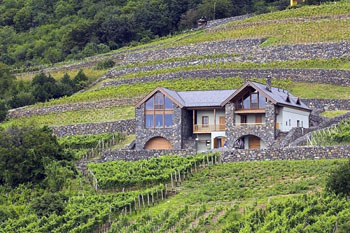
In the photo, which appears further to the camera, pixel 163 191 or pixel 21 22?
pixel 21 22

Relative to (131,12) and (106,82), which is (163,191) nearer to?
(106,82)

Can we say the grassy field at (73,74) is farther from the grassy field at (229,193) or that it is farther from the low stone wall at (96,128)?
the grassy field at (229,193)

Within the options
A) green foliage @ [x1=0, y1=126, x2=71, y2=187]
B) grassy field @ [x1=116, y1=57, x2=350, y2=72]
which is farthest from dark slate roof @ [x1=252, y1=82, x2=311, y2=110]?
grassy field @ [x1=116, y1=57, x2=350, y2=72]

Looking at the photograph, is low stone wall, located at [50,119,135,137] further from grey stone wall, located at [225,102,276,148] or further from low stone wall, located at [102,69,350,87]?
low stone wall, located at [102,69,350,87]

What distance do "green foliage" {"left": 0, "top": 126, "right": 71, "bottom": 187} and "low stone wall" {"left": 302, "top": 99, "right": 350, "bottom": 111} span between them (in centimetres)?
2222

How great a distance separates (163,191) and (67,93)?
145ft

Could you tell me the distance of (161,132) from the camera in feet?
257

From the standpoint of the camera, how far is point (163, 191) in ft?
210

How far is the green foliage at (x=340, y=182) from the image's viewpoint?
5541 centimetres

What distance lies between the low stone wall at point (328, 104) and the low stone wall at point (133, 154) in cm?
1722

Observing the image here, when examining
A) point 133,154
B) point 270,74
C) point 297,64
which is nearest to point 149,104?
point 133,154

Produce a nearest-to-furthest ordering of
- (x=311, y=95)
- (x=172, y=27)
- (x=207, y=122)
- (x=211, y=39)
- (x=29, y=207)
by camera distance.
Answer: (x=29, y=207), (x=207, y=122), (x=311, y=95), (x=211, y=39), (x=172, y=27)

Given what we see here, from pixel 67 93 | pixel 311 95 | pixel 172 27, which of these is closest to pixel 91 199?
pixel 311 95

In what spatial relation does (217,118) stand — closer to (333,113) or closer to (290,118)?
(290,118)
